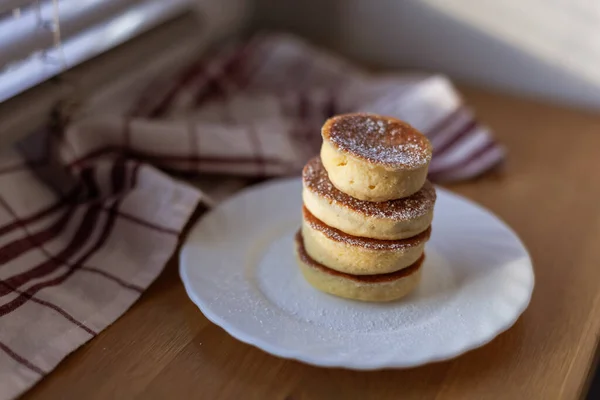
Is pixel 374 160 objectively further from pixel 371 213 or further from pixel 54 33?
pixel 54 33

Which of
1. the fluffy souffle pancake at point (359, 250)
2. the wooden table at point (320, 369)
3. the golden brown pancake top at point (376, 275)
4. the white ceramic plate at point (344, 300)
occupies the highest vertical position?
the fluffy souffle pancake at point (359, 250)

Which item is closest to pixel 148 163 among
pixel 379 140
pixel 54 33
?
pixel 54 33

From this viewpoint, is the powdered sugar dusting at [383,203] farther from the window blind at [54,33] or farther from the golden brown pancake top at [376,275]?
the window blind at [54,33]

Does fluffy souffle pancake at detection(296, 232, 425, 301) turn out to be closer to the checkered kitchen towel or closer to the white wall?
the checkered kitchen towel

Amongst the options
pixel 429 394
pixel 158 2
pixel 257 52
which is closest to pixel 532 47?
pixel 257 52

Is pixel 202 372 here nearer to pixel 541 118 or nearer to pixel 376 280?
pixel 376 280

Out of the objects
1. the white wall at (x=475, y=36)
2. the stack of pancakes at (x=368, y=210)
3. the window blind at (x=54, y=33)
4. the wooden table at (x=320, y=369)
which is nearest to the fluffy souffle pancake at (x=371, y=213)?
the stack of pancakes at (x=368, y=210)

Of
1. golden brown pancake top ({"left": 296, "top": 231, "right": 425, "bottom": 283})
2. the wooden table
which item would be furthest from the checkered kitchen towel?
golden brown pancake top ({"left": 296, "top": 231, "right": 425, "bottom": 283})
